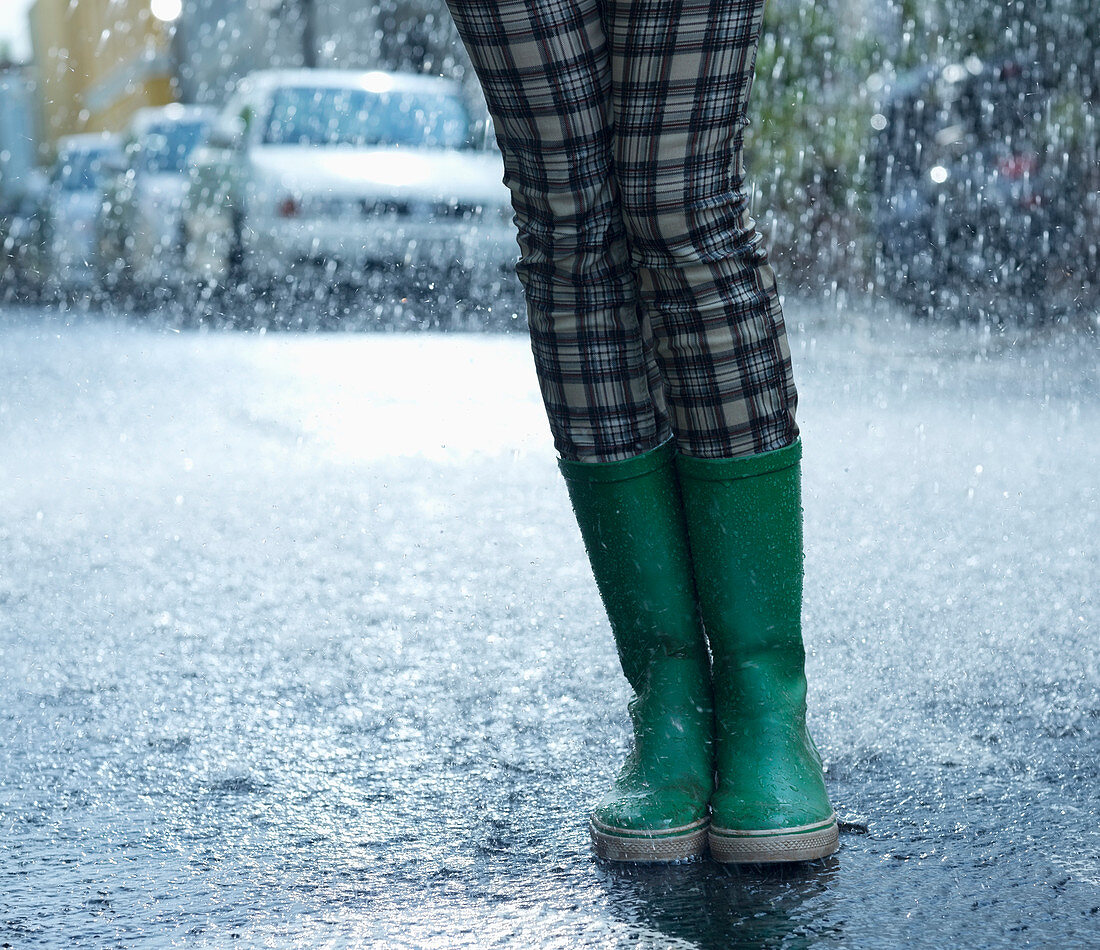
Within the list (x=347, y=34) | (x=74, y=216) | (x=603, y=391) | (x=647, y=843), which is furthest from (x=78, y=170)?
(x=647, y=843)

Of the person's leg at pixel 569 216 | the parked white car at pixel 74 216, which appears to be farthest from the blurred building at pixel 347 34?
the person's leg at pixel 569 216

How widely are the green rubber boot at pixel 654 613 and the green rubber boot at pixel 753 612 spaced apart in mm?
19

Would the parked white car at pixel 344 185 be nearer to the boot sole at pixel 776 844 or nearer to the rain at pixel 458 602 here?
the rain at pixel 458 602

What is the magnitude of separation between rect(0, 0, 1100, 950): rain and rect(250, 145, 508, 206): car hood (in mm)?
23

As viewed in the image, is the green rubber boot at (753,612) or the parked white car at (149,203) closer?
the green rubber boot at (753,612)

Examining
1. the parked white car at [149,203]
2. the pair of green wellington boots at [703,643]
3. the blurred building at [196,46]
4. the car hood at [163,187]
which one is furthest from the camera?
the blurred building at [196,46]

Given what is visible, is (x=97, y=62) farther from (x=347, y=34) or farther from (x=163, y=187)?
(x=163, y=187)

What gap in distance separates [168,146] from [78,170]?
2341 mm

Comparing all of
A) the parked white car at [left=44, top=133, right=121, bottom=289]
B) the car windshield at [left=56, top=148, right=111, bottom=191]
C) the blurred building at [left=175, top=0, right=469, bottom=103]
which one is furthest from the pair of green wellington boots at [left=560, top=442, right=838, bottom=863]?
the blurred building at [left=175, top=0, right=469, bottom=103]

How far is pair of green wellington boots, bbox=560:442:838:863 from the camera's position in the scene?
1319 mm

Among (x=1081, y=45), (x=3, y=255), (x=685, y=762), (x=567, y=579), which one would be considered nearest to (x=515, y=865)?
(x=685, y=762)

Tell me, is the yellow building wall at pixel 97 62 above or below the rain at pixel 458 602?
below

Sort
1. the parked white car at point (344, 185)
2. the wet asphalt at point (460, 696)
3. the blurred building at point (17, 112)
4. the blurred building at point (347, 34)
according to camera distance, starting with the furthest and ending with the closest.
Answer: the blurred building at point (17, 112)
the blurred building at point (347, 34)
the parked white car at point (344, 185)
the wet asphalt at point (460, 696)

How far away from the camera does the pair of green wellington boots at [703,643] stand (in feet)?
4.33
